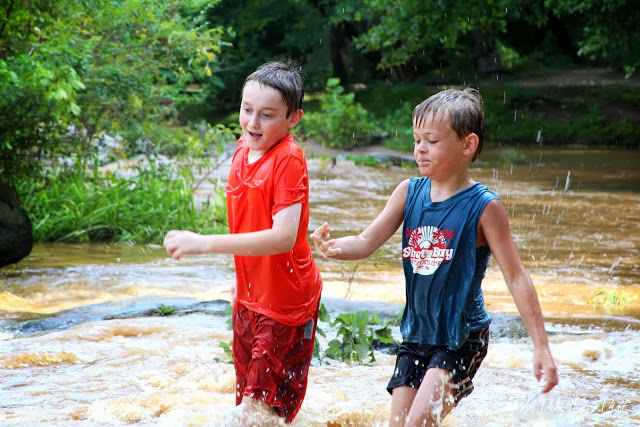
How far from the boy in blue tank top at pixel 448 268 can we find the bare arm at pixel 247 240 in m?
0.14

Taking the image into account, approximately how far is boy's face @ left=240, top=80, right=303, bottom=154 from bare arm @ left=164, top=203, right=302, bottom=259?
0.30 meters

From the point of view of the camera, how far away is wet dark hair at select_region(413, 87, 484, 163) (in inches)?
107

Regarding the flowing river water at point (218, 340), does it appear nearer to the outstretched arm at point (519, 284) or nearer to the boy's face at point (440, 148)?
the outstretched arm at point (519, 284)

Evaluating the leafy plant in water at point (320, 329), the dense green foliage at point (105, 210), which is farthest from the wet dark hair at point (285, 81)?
the dense green foliage at point (105, 210)

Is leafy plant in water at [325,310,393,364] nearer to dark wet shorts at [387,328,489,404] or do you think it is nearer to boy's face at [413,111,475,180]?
dark wet shorts at [387,328,489,404]

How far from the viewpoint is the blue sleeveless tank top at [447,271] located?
8.74ft

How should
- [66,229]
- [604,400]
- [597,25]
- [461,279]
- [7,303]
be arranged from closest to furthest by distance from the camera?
[461,279]
[604,400]
[7,303]
[66,229]
[597,25]

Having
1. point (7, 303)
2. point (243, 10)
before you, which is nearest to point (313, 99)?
point (243, 10)

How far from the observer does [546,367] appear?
2531 millimetres

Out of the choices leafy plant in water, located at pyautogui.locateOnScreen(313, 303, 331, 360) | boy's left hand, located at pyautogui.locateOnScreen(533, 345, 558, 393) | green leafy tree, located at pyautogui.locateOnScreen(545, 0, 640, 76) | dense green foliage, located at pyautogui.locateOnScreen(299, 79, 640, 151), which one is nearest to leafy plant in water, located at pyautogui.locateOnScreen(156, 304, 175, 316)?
leafy plant in water, located at pyautogui.locateOnScreen(313, 303, 331, 360)

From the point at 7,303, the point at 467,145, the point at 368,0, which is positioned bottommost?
the point at 7,303

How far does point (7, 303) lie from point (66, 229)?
2911mm

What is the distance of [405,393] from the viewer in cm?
270

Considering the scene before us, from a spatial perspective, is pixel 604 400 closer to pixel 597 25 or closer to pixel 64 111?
pixel 64 111
